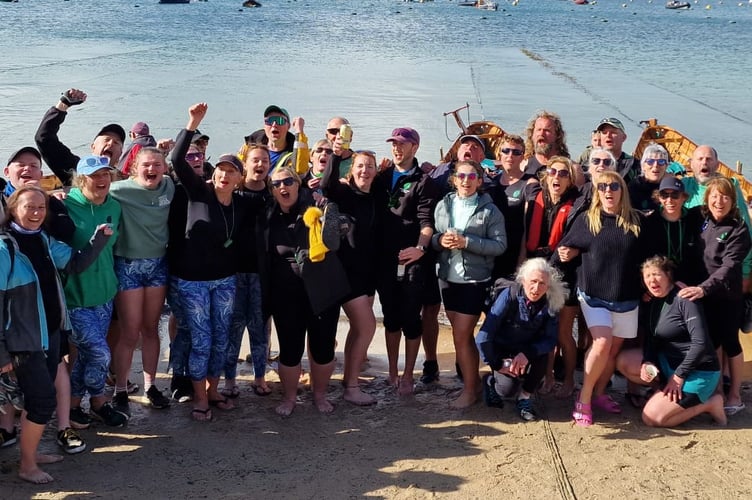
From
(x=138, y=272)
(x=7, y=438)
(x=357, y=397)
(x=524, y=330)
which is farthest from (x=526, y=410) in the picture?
(x=7, y=438)

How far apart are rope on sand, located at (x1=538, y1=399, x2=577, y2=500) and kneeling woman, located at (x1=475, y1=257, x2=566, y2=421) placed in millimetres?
275

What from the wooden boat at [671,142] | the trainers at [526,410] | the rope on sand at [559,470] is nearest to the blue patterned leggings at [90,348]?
the trainers at [526,410]

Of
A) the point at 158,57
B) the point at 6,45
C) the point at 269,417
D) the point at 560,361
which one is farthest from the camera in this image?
the point at 6,45

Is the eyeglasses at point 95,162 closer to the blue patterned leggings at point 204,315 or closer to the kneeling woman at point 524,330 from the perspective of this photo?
the blue patterned leggings at point 204,315

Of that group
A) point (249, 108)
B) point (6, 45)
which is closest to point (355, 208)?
point (249, 108)

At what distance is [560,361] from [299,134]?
3007 millimetres

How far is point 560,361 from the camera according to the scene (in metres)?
6.91

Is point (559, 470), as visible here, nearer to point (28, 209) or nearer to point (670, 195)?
point (670, 195)

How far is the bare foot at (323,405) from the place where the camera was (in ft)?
20.8

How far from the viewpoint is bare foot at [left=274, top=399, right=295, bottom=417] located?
6.24 metres

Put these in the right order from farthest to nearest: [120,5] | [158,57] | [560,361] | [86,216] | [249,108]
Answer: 1. [120,5]
2. [158,57]
3. [249,108]
4. [560,361]
5. [86,216]

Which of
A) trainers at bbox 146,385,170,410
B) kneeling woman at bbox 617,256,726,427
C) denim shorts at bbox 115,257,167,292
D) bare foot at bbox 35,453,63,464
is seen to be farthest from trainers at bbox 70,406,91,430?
kneeling woman at bbox 617,256,726,427

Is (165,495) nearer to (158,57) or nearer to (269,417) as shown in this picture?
(269,417)

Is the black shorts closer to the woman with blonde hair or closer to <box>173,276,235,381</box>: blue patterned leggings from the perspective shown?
the woman with blonde hair
